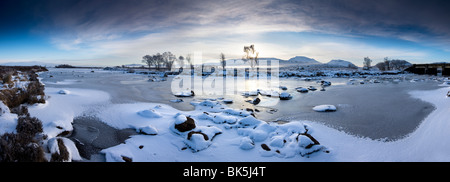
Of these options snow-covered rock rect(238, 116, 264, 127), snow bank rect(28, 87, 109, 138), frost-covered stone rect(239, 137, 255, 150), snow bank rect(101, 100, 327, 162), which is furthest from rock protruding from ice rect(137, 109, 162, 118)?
frost-covered stone rect(239, 137, 255, 150)

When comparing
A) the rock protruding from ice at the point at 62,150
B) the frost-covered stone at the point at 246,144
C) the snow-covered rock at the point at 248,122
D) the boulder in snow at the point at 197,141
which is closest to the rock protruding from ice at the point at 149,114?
the boulder in snow at the point at 197,141

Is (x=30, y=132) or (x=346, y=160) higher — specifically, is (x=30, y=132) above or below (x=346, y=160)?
above

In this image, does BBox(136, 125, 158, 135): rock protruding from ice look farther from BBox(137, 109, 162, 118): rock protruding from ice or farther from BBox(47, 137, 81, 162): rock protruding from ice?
BBox(47, 137, 81, 162): rock protruding from ice

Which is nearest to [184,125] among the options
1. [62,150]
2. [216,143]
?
[216,143]

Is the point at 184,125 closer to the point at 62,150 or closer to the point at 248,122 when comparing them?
the point at 248,122

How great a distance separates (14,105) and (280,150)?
344 inches

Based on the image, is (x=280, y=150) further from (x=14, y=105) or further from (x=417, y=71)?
(x=417, y=71)

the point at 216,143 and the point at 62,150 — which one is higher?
the point at 62,150

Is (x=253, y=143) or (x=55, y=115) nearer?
(x=253, y=143)

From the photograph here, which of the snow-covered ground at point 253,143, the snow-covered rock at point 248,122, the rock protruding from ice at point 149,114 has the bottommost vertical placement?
the snow-covered ground at point 253,143

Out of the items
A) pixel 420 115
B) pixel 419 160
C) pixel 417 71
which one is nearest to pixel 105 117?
pixel 419 160

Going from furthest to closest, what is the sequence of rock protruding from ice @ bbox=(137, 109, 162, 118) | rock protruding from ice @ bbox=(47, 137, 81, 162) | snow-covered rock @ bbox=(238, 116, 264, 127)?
rock protruding from ice @ bbox=(137, 109, 162, 118) < snow-covered rock @ bbox=(238, 116, 264, 127) < rock protruding from ice @ bbox=(47, 137, 81, 162)

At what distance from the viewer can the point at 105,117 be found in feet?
22.9

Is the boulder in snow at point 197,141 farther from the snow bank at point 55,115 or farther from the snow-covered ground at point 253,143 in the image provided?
the snow bank at point 55,115
